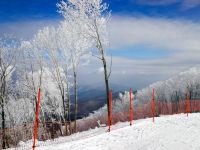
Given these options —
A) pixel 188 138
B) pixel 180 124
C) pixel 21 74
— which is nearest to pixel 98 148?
pixel 188 138

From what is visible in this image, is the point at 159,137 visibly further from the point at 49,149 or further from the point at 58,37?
the point at 58,37

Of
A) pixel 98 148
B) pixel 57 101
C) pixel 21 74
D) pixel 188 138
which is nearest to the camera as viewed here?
pixel 98 148

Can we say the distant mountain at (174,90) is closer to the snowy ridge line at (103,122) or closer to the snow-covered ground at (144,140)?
the snowy ridge line at (103,122)

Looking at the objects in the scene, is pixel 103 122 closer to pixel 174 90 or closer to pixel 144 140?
pixel 144 140

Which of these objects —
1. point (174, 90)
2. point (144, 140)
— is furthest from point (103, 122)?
point (174, 90)

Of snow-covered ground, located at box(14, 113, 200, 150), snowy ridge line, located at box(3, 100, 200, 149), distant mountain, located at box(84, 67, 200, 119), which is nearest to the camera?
snow-covered ground, located at box(14, 113, 200, 150)

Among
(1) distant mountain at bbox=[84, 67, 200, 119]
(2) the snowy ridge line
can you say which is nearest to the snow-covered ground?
(2) the snowy ridge line

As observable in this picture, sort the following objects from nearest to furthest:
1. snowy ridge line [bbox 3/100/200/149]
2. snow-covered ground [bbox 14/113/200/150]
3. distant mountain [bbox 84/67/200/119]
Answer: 1. snow-covered ground [bbox 14/113/200/150]
2. snowy ridge line [bbox 3/100/200/149]
3. distant mountain [bbox 84/67/200/119]

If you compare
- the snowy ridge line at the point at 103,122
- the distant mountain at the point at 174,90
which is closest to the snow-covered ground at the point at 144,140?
the snowy ridge line at the point at 103,122

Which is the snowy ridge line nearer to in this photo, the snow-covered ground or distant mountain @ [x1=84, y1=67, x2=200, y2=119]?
the snow-covered ground

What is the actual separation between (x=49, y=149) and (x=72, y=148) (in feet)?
3.55

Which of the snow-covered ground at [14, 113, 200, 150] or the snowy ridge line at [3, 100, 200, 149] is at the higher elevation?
the snow-covered ground at [14, 113, 200, 150]

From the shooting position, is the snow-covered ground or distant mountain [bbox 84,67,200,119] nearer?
the snow-covered ground

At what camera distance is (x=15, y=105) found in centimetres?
5184
